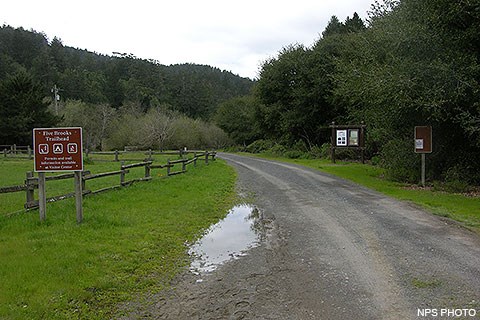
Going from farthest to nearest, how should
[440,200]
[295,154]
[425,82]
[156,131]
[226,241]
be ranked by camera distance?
[156,131]
[295,154]
[425,82]
[440,200]
[226,241]

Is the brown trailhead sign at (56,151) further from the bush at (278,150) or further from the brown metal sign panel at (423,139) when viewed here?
the bush at (278,150)

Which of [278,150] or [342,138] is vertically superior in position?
[342,138]

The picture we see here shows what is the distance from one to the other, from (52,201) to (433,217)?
961 centimetres

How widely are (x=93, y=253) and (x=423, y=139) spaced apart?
41.7ft

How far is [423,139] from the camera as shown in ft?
49.3

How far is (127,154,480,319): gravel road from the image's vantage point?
14.9 ft

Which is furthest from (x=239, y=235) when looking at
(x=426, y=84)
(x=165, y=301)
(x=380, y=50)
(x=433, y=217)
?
(x=380, y=50)

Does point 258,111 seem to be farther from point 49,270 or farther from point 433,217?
point 49,270

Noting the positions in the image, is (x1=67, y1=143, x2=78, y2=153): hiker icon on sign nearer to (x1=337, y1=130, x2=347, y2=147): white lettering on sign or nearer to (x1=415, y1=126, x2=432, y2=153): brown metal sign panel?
(x1=415, y1=126, x2=432, y2=153): brown metal sign panel

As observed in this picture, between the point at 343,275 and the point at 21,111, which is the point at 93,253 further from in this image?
the point at 21,111

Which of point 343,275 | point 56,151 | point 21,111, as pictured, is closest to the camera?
point 343,275

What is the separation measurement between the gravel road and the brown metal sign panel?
19.2 feet

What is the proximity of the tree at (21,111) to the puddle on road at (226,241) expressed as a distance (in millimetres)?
42107

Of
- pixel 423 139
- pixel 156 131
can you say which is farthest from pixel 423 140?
pixel 156 131
